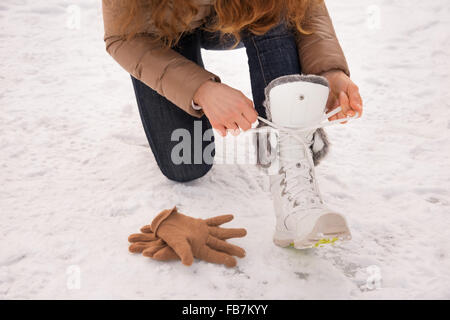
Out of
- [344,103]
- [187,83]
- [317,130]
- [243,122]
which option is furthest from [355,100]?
[187,83]

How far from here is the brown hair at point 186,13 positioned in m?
0.97

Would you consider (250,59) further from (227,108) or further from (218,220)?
(218,220)

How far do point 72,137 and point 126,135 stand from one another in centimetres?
17

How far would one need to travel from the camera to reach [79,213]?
3.73 ft

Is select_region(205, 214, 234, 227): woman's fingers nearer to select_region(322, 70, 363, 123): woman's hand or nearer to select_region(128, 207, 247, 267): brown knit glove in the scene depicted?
select_region(128, 207, 247, 267): brown knit glove

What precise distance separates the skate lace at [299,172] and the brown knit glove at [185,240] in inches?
5.9

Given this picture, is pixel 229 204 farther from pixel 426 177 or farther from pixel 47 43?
pixel 47 43

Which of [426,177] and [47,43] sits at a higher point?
[47,43]

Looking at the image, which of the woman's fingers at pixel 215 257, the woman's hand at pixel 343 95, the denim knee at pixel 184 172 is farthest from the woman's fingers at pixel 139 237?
the woman's hand at pixel 343 95

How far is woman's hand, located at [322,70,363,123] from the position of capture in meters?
0.92

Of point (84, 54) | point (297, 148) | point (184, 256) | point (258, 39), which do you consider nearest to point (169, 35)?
point (258, 39)

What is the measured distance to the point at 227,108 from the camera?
2.90 feet
